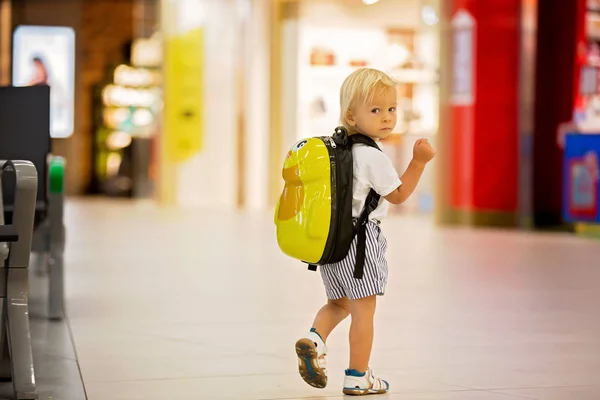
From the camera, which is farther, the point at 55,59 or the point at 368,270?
the point at 55,59

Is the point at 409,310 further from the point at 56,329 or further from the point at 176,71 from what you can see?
the point at 176,71

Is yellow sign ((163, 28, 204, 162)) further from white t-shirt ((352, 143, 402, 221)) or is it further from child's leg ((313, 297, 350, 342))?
white t-shirt ((352, 143, 402, 221))

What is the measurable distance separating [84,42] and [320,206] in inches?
725

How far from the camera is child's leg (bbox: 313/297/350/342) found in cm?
291

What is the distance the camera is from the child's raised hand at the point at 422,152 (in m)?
2.75

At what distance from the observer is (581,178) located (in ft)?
31.1

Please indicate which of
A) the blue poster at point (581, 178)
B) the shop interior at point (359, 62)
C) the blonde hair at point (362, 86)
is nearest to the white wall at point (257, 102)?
the shop interior at point (359, 62)

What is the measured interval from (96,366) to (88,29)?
17885mm

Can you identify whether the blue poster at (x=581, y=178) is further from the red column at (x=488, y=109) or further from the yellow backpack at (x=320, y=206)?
the yellow backpack at (x=320, y=206)

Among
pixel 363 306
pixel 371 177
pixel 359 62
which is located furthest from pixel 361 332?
pixel 359 62

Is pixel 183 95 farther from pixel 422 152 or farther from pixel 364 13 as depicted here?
pixel 422 152

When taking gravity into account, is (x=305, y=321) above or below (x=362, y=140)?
below

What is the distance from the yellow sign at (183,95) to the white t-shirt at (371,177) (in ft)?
40.1

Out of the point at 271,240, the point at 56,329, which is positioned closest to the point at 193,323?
the point at 56,329
